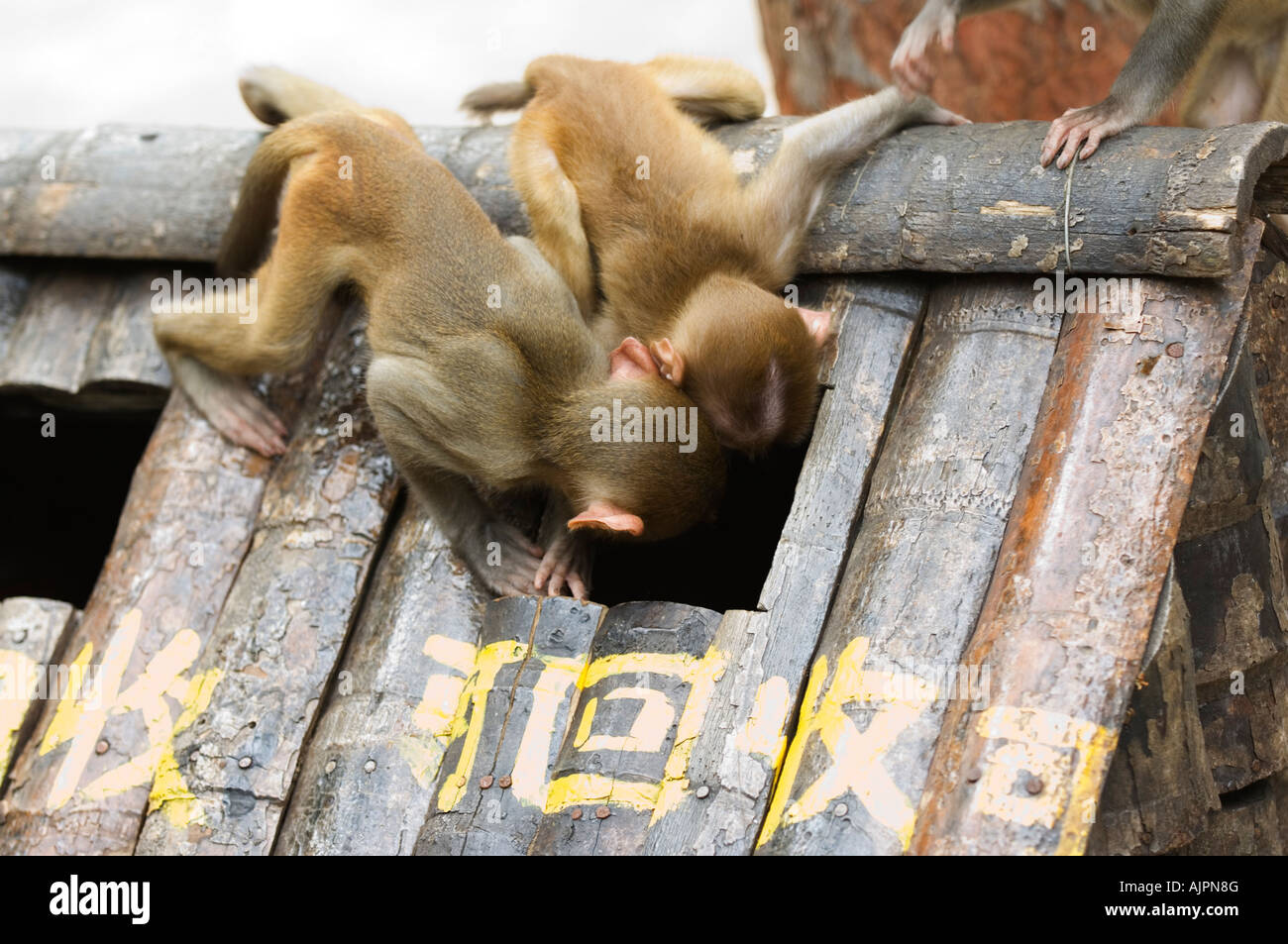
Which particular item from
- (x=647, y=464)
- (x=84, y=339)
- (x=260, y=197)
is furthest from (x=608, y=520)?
(x=84, y=339)

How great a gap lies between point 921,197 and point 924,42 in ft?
2.52

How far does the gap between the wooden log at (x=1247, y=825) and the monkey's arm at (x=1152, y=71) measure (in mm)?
1858

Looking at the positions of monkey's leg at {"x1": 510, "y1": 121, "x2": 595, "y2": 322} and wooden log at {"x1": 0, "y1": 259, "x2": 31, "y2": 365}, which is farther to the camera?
wooden log at {"x1": 0, "y1": 259, "x2": 31, "y2": 365}

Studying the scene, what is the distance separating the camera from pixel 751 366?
3.55 meters

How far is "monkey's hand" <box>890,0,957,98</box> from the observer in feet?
13.4

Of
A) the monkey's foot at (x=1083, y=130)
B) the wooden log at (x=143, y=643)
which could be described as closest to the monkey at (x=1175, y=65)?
the monkey's foot at (x=1083, y=130)

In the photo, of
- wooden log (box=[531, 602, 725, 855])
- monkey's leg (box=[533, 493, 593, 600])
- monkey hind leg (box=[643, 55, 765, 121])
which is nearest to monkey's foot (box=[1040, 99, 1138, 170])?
monkey hind leg (box=[643, 55, 765, 121])

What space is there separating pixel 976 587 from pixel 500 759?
4.18ft

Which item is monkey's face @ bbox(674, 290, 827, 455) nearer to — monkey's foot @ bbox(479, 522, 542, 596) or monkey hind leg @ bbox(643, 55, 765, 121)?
monkey's foot @ bbox(479, 522, 542, 596)

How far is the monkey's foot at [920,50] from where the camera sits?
13.4 ft

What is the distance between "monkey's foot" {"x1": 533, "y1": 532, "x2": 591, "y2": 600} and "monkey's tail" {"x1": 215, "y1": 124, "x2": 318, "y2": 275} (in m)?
1.59

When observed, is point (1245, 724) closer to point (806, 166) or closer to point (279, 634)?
point (806, 166)

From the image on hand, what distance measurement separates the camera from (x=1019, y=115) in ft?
25.0

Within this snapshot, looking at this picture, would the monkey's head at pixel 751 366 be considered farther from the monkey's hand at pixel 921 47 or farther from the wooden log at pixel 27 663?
the wooden log at pixel 27 663
